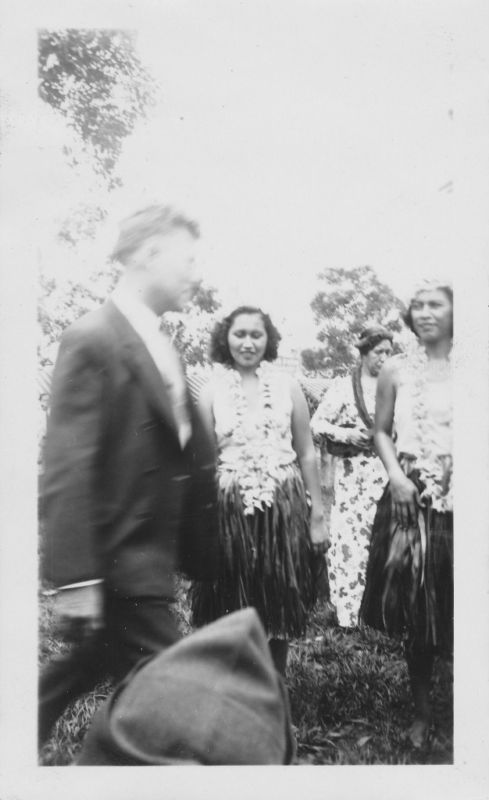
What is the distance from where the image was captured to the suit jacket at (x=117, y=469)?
6.63 feet

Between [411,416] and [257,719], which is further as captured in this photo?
[411,416]

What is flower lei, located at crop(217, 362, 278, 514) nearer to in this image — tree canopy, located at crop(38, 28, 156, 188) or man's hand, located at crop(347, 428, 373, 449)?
man's hand, located at crop(347, 428, 373, 449)

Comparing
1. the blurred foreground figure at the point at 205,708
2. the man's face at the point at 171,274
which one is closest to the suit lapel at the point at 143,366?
the man's face at the point at 171,274

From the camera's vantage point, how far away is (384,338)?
2166 millimetres

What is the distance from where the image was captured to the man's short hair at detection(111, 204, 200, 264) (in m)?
2.13

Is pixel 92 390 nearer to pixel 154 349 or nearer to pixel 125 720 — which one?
pixel 154 349

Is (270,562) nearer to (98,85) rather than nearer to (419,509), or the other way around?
(419,509)

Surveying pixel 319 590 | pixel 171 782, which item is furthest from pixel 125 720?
pixel 319 590

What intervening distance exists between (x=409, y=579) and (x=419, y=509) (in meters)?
0.18

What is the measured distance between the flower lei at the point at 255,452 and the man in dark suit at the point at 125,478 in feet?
0.26

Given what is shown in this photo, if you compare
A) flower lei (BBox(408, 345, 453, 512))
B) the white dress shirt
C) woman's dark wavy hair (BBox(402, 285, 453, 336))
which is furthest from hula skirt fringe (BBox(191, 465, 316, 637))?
woman's dark wavy hair (BBox(402, 285, 453, 336))

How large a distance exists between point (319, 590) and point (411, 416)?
0.50 m

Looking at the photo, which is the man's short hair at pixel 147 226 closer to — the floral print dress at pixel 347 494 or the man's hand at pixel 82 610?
the floral print dress at pixel 347 494

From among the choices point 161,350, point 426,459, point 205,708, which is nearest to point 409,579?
point 426,459
